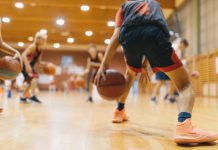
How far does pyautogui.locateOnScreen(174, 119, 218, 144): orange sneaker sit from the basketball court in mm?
39

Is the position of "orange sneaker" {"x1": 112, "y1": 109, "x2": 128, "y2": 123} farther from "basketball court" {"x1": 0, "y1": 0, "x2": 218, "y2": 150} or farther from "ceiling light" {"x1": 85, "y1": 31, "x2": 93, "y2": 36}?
"ceiling light" {"x1": 85, "y1": 31, "x2": 93, "y2": 36}

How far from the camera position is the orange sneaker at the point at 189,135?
76.8 inches

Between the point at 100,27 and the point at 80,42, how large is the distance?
5380mm

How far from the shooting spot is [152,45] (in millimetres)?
2174

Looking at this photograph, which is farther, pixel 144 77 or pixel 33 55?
pixel 33 55

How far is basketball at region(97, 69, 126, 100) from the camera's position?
254cm

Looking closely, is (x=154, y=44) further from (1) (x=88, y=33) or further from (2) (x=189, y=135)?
(1) (x=88, y=33)

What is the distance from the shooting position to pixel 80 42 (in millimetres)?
19672

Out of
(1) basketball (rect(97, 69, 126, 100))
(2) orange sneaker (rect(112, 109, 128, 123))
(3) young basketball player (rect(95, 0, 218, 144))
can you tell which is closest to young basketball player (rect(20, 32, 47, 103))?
(2) orange sneaker (rect(112, 109, 128, 123))

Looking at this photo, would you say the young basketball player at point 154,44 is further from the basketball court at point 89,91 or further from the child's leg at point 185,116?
the basketball court at point 89,91

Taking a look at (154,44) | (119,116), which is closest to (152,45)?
(154,44)

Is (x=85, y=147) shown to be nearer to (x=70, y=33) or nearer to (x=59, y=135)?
(x=59, y=135)

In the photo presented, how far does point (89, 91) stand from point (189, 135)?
597 centimetres

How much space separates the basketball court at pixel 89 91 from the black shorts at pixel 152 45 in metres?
0.55
